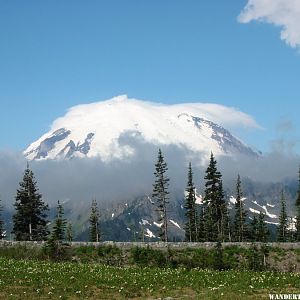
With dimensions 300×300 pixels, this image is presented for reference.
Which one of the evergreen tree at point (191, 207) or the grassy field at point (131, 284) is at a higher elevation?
the evergreen tree at point (191, 207)

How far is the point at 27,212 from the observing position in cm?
8350

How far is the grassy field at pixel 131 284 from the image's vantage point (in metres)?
28.8

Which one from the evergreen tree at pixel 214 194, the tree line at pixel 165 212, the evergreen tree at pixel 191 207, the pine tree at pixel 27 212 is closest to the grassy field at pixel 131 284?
the tree line at pixel 165 212

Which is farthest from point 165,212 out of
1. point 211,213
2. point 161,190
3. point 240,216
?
point 240,216

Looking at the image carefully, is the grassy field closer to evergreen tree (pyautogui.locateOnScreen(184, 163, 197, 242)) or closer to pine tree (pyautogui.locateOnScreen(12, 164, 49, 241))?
pine tree (pyautogui.locateOnScreen(12, 164, 49, 241))

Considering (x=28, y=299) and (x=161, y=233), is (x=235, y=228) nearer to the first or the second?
(x=161, y=233)

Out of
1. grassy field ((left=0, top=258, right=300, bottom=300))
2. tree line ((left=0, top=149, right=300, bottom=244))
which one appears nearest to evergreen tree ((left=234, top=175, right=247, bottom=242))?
tree line ((left=0, top=149, right=300, bottom=244))

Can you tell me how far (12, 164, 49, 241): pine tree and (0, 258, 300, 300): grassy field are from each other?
152 ft

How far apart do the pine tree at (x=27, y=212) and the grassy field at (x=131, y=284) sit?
46.3 m

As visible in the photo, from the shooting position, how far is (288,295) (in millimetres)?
26578

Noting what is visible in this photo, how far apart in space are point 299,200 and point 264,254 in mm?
36156

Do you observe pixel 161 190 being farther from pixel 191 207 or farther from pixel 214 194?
pixel 191 207

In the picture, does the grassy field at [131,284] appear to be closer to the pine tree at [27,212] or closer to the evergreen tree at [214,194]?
the pine tree at [27,212]

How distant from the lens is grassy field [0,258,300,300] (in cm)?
2881
